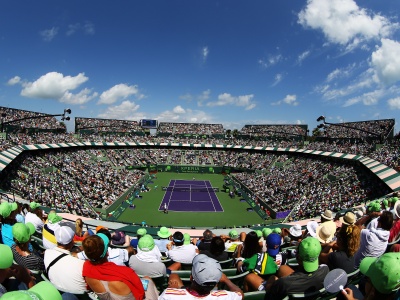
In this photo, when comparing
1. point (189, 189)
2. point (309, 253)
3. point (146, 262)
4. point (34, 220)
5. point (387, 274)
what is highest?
point (387, 274)

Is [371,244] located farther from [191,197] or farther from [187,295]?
[191,197]

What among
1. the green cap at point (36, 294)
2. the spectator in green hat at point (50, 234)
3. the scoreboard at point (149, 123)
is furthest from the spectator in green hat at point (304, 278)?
the scoreboard at point (149, 123)

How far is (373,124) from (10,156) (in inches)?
2193

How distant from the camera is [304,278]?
11.8 feet

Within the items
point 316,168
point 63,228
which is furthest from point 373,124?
point 63,228

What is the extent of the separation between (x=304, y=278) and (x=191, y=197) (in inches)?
1384

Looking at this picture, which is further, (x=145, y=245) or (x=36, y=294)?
(x=145, y=245)

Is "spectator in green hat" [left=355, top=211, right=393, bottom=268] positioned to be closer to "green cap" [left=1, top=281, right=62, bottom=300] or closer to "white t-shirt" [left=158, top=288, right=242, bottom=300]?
"white t-shirt" [left=158, top=288, right=242, bottom=300]

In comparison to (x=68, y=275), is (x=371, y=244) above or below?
above

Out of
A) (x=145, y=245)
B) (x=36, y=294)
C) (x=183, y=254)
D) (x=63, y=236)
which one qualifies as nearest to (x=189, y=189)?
(x=183, y=254)

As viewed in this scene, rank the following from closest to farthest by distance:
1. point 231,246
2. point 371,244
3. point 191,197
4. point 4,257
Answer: point 4,257
point 371,244
point 231,246
point 191,197

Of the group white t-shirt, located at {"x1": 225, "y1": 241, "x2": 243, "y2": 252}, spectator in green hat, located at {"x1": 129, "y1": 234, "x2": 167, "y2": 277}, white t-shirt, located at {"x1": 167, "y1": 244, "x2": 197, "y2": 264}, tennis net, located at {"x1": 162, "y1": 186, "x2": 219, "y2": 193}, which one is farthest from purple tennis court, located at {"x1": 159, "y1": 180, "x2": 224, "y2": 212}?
spectator in green hat, located at {"x1": 129, "y1": 234, "x2": 167, "y2": 277}

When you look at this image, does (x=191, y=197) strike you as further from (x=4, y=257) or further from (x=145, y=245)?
(x=4, y=257)

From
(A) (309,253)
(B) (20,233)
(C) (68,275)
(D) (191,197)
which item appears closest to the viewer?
(C) (68,275)
